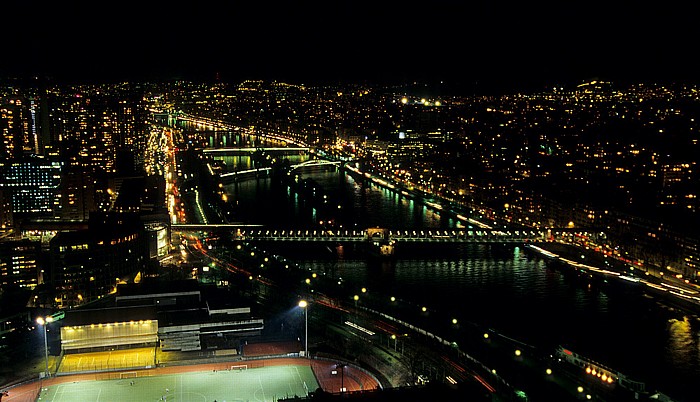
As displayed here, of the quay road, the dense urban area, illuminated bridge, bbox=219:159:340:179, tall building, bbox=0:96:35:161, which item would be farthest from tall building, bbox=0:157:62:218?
illuminated bridge, bbox=219:159:340:179

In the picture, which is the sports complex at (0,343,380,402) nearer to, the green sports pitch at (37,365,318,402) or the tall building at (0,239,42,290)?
the green sports pitch at (37,365,318,402)

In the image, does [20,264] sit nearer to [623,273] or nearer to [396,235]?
[396,235]

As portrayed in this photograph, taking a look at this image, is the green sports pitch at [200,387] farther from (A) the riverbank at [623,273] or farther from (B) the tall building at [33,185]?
(B) the tall building at [33,185]

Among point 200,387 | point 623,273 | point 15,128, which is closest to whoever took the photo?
point 200,387

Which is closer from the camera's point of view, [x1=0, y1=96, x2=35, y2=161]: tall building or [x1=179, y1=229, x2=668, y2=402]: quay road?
[x1=179, y1=229, x2=668, y2=402]: quay road

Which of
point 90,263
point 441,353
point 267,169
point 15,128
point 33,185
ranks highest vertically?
point 15,128

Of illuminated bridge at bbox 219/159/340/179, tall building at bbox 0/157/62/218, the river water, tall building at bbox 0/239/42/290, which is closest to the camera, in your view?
the river water

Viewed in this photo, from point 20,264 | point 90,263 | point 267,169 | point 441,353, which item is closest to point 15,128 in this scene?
point 267,169
